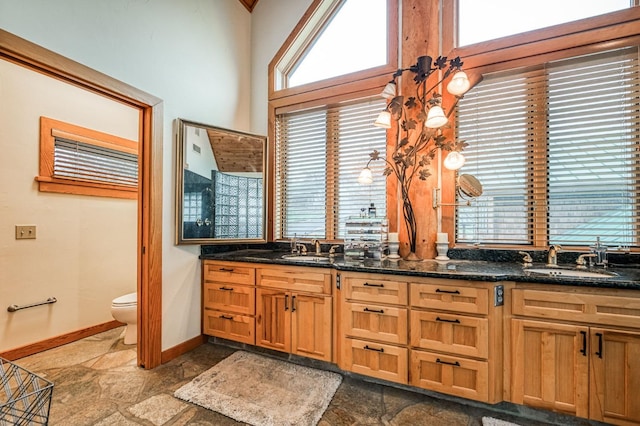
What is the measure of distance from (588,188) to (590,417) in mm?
1528

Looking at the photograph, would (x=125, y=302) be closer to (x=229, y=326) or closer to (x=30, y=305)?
(x=30, y=305)

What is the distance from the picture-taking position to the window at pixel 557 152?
6.90 ft

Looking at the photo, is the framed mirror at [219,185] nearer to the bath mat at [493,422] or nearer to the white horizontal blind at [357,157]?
the white horizontal blind at [357,157]

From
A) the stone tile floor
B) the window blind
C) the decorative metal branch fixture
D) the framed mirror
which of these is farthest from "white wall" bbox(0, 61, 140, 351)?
the decorative metal branch fixture

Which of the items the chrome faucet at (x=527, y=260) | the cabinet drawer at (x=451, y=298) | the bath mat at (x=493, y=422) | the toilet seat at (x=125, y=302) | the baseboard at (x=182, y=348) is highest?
the chrome faucet at (x=527, y=260)

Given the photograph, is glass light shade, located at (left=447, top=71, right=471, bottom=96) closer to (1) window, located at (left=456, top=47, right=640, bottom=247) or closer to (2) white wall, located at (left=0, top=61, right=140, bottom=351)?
(1) window, located at (left=456, top=47, right=640, bottom=247)

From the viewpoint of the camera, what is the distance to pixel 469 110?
252 cm

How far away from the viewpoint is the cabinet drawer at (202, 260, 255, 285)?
8.38 feet

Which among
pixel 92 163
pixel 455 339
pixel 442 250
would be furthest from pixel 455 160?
pixel 92 163

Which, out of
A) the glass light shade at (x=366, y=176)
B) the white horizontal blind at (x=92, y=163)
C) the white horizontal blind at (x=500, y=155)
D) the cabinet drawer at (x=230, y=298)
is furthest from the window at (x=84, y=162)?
the white horizontal blind at (x=500, y=155)

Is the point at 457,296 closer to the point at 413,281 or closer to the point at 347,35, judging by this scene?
the point at 413,281

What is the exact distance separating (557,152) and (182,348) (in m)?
3.52

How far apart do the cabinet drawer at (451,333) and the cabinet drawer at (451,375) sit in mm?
55

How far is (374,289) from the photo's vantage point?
2.05 m
